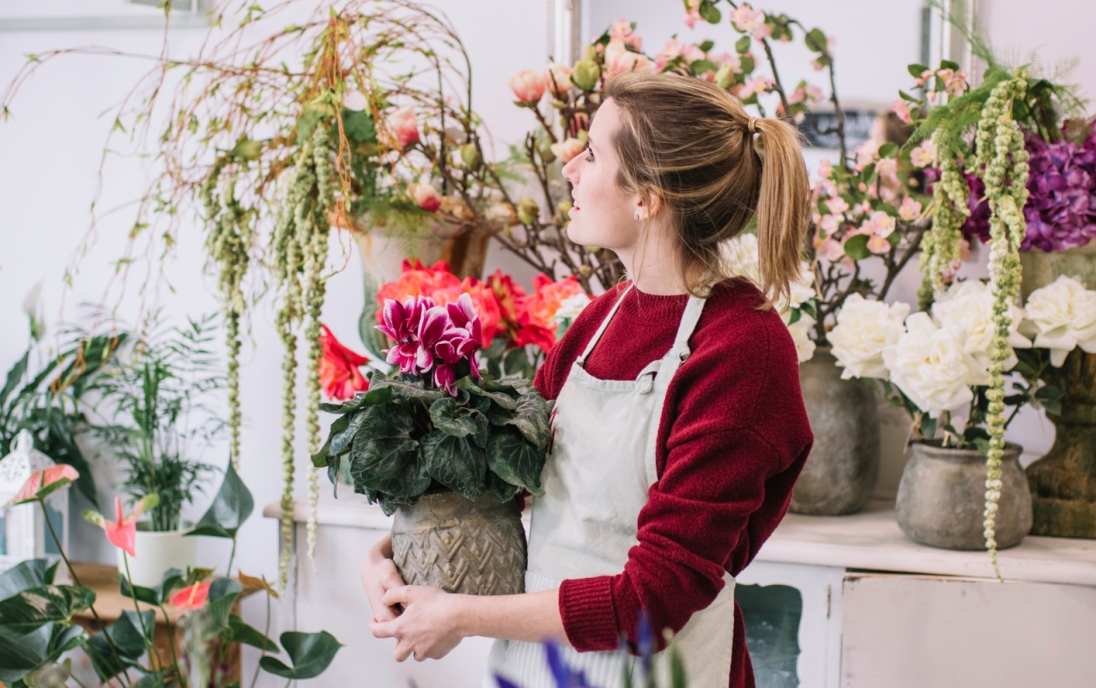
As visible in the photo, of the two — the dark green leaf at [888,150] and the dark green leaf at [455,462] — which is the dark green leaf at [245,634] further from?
the dark green leaf at [888,150]

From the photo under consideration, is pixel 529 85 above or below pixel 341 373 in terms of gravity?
above

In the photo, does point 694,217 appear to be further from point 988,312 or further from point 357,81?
point 357,81

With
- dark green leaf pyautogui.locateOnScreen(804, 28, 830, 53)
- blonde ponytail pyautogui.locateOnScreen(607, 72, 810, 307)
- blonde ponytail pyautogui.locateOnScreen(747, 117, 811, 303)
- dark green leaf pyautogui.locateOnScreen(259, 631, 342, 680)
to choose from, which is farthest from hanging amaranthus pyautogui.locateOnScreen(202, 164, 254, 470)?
dark green leaf pyautogui.locateOnScreen(804, 28, 830, 53)

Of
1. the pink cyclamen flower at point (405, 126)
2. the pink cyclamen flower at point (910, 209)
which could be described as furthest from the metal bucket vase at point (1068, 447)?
the pink cyclamen flower at point (405, 126)

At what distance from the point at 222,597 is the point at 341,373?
14.5 inches

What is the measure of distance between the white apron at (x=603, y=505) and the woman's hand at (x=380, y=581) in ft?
0.46

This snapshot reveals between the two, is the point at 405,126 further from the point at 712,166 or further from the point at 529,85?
the point at 712,166

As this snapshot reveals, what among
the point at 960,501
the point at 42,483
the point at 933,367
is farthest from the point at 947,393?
the point at 42,483

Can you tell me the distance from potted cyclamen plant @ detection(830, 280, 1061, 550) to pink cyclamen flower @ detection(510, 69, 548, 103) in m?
0.58

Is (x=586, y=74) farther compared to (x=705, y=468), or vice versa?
(x=586, y=74)

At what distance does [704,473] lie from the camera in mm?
805

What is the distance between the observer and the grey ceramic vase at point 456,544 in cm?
88

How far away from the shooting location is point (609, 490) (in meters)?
0.90

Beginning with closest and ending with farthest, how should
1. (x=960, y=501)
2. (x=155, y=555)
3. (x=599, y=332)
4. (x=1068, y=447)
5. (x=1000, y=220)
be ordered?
1. (x=599, y=332)
2. (x=1000, y=220)
3. (x=960, y=501)
4. (x=1068, y=447)
5. (x=155, y=555)
